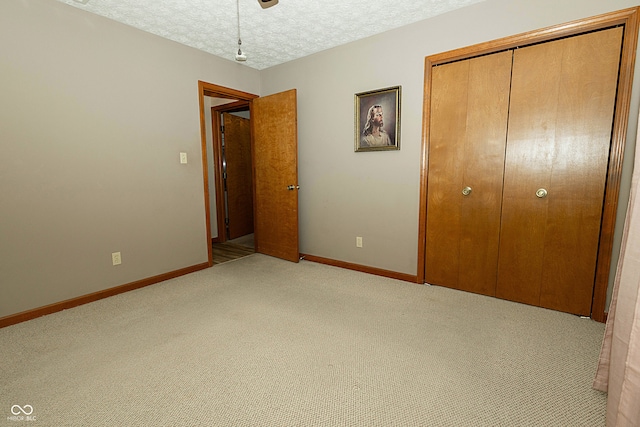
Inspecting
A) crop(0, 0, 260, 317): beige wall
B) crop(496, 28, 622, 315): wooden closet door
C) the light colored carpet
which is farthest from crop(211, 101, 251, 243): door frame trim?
crop(496, 28, 622, 315): wooden closet door

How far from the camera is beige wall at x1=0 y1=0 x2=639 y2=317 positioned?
2.17m

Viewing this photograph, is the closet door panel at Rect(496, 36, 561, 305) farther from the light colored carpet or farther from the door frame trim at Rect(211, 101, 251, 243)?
the door frame trim at Rect(211, 101, 251, 243)

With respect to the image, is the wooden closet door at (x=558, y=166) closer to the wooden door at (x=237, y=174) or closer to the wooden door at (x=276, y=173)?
the wooden door at (x=276, y=173)

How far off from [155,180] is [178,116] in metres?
0.70

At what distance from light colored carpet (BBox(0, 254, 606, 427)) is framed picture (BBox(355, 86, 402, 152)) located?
4.77 feet

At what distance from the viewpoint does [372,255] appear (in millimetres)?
3186

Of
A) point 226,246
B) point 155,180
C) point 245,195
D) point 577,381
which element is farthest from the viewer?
point 245,195

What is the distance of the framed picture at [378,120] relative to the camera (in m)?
2.86

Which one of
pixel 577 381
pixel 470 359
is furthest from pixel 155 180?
pixel 577 381

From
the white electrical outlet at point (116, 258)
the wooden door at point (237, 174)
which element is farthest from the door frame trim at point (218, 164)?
the white electrical outlet at point (116, 258)

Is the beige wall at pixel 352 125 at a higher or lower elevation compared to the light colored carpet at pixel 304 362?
higher

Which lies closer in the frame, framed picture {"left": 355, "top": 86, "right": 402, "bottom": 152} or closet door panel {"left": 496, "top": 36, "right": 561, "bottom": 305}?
closet door panel {"left": 496, "top": 36, "right": 561, "bottom": 305}

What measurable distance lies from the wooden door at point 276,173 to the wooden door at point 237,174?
1.05 meters

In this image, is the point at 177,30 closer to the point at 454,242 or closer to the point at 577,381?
the point at 454,242
